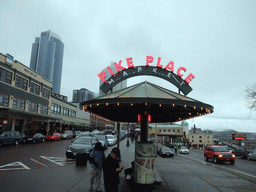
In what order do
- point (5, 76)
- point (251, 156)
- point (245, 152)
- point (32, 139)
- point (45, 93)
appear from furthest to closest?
point (45, 93)
point (5, 76)
point (245, 152)
point (32, 139)
point (251, 156)

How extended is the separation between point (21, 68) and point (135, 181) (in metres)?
32.8

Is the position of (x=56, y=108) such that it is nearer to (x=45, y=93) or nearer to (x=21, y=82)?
(x=45, y=93)

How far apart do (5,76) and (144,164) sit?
1166 inches

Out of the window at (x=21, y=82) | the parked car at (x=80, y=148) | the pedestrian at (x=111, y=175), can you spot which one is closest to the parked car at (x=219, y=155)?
the parked car at (x=80, y=148)

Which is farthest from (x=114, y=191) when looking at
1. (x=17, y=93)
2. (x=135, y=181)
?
(x=17, y=93)

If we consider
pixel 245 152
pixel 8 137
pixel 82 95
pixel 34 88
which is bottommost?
pixel 245 152

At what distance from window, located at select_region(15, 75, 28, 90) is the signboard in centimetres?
3090

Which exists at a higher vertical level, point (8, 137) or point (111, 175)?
point (111, 175)

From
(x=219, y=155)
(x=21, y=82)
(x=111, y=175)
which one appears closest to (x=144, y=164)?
(x=111, y=175)

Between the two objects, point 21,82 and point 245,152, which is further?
point 21,82

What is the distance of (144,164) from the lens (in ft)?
22.0

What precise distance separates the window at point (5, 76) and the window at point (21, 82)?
1.56m

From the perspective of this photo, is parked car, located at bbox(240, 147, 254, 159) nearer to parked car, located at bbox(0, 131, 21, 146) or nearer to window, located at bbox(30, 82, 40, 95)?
parked car, located at bbox(0, 131, 21, 146)

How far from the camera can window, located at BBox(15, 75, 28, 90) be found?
30.6 metres
